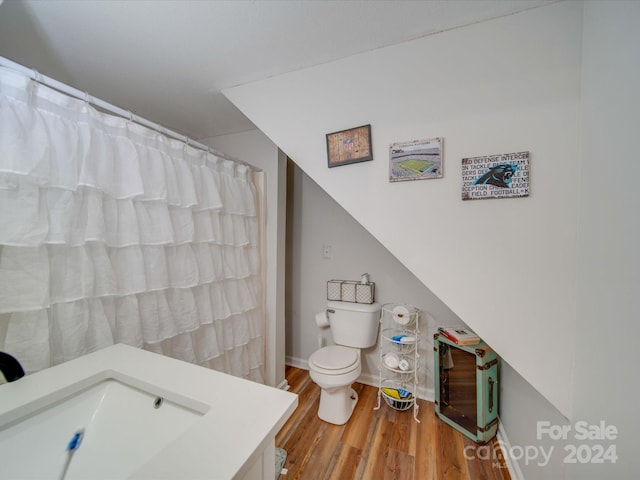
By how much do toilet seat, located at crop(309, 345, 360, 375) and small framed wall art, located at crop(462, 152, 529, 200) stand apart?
1249mm

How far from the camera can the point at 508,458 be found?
4.18 feet

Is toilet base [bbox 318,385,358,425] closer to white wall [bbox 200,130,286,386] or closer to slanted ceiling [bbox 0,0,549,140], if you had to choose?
white wall [bbox 200,130,286,386]

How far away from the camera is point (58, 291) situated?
86 centimetres

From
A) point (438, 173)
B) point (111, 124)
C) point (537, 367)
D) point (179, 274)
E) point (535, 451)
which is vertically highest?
point (111, 124)

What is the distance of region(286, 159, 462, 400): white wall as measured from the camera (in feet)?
6.08

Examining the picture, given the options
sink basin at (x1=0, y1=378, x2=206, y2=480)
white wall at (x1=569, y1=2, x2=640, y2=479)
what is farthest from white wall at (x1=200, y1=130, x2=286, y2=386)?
white wall at (x1=569, y1=2, x2=640, y2=479)

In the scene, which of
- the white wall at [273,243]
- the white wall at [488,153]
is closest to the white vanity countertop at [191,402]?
the white wall at [488,153]

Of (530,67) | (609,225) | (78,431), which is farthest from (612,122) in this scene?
(78,431)

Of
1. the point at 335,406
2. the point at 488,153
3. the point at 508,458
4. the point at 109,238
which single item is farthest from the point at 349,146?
the point at 508,458

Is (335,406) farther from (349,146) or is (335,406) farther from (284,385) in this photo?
(349,146)

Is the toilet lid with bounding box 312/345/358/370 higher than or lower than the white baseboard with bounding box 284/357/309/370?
higher

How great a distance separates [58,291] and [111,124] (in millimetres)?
721

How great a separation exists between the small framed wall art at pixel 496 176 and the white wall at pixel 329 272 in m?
1.03

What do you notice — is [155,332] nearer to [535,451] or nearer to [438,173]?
[438,173]
